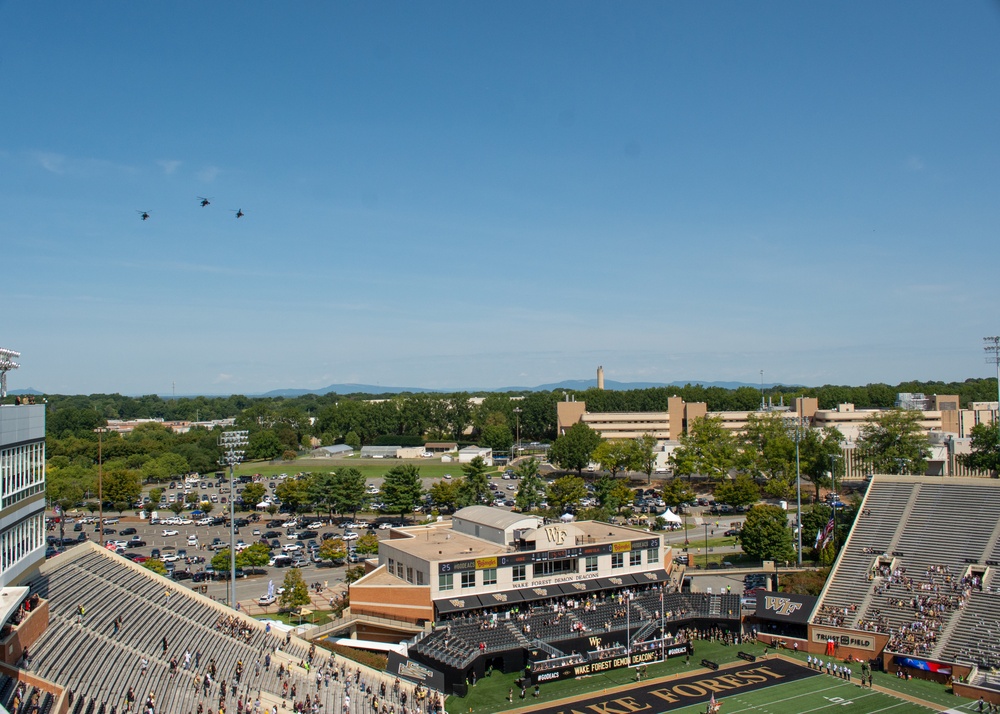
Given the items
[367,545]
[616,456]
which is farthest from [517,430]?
[367,545]

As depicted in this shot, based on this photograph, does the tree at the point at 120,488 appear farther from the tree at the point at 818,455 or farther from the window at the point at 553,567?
the tree at the point at 818,455

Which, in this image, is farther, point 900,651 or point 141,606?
point 900,651

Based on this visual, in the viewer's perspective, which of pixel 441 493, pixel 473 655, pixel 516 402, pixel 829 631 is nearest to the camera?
pixel 473 655

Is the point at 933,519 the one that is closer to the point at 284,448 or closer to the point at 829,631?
the point at 829,631

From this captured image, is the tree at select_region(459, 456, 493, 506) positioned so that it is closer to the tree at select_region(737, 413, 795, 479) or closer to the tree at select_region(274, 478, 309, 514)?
the tree at select_region(274, 478, 309, 514)

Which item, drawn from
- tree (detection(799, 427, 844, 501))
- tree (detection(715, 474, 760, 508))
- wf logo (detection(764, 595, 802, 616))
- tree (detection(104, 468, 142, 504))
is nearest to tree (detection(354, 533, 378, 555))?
wf logo (detection(764, 595, 802, 616))

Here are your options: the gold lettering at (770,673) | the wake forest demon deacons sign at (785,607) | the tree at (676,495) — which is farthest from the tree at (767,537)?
the tree at (676,495)

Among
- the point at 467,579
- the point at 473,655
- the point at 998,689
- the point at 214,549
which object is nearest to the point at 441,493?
the point at 214,549
